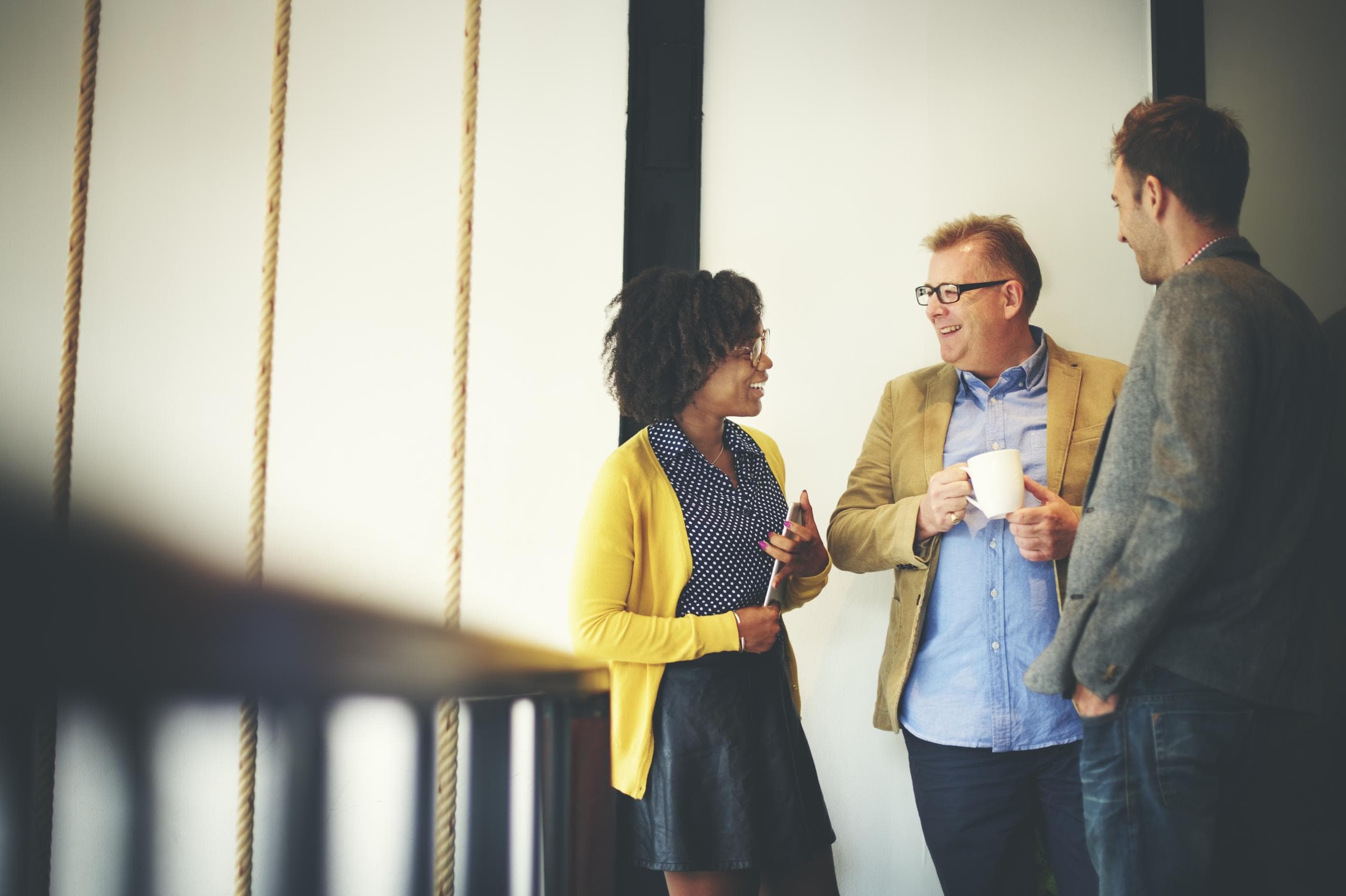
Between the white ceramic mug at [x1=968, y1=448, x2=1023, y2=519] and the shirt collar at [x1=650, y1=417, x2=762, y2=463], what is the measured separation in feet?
1.54

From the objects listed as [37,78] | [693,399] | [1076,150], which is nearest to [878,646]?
[693,399]

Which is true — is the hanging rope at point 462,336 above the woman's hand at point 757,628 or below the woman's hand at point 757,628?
above

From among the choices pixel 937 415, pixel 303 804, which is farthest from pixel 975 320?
pixel 303 804

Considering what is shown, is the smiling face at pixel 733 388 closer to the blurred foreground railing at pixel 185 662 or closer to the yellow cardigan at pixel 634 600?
the yellow cardigan at pixel 634 600

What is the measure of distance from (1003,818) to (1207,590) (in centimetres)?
68

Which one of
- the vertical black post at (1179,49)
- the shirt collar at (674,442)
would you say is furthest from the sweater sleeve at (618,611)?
the vertical black post at (1179,49)

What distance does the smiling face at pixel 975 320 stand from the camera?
5.53 ft

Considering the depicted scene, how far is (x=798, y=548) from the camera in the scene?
59.9 inches

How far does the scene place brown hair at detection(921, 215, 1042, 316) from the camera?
1708 millimetres

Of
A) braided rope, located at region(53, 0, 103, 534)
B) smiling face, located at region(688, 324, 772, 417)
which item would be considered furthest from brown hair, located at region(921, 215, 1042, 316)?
braided rope, located at region(53, 0, 103, 534)

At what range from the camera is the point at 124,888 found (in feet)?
1.99

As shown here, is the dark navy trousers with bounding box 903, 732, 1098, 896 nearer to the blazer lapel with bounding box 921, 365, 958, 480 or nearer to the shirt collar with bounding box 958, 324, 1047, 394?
the blazer lapel with bounding box 921, 365, 958, 480

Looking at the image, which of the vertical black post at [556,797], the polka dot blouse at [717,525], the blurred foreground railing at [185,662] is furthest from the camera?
the polka dot blouse at [717,525]

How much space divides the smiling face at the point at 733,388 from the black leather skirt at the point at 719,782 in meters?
0.47
